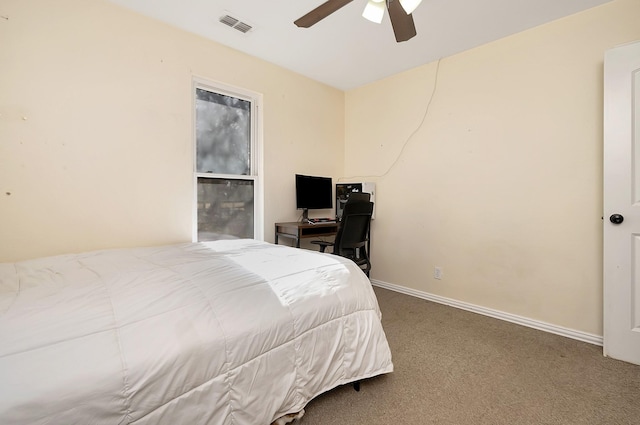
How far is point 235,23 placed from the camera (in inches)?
93.7

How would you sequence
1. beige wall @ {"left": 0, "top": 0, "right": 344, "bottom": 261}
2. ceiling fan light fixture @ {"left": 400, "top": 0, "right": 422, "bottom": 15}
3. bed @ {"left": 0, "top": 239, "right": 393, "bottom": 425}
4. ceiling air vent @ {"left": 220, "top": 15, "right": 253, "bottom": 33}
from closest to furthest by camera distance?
bed @ {"left": 0, "top": 239, "right": 393, "bottom": 425} → ceiling fan light fixture @ {"left": 400, "top": 0, "right": 422, "bottom": 15} → beige wall @ {"left": 0, "top": 0, "right": 344, "bottom": 261} → ceiling air vent @ {"left": 220, "top": 15, "right": 253, "bottom": 33}

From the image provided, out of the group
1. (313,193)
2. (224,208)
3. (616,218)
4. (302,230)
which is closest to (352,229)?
(302,230)

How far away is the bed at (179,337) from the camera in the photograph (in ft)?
2.26

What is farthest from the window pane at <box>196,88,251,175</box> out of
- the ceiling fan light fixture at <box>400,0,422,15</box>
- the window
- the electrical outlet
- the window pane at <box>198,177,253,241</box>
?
the electrical outlet

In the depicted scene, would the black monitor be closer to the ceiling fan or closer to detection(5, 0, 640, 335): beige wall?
detection(5, 0, 640, 335): beige wall

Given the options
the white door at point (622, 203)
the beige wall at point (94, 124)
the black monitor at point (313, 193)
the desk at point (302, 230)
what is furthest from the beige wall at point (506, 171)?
the beige wall at point (94, 124)

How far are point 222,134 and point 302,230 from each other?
1229 mm

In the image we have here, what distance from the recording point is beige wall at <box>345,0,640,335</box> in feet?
7.22

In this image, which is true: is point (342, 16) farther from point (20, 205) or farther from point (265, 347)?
point (20, 205)

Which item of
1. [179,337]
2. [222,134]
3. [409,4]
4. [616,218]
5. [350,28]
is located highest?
[350,28]

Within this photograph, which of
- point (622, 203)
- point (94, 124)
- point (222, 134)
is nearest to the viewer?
point (622, 203)

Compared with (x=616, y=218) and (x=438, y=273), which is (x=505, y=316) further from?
(x=616, y=218)

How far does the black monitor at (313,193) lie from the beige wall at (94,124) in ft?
3.76

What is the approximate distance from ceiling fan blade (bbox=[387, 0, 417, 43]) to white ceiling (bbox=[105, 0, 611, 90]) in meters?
0.40
